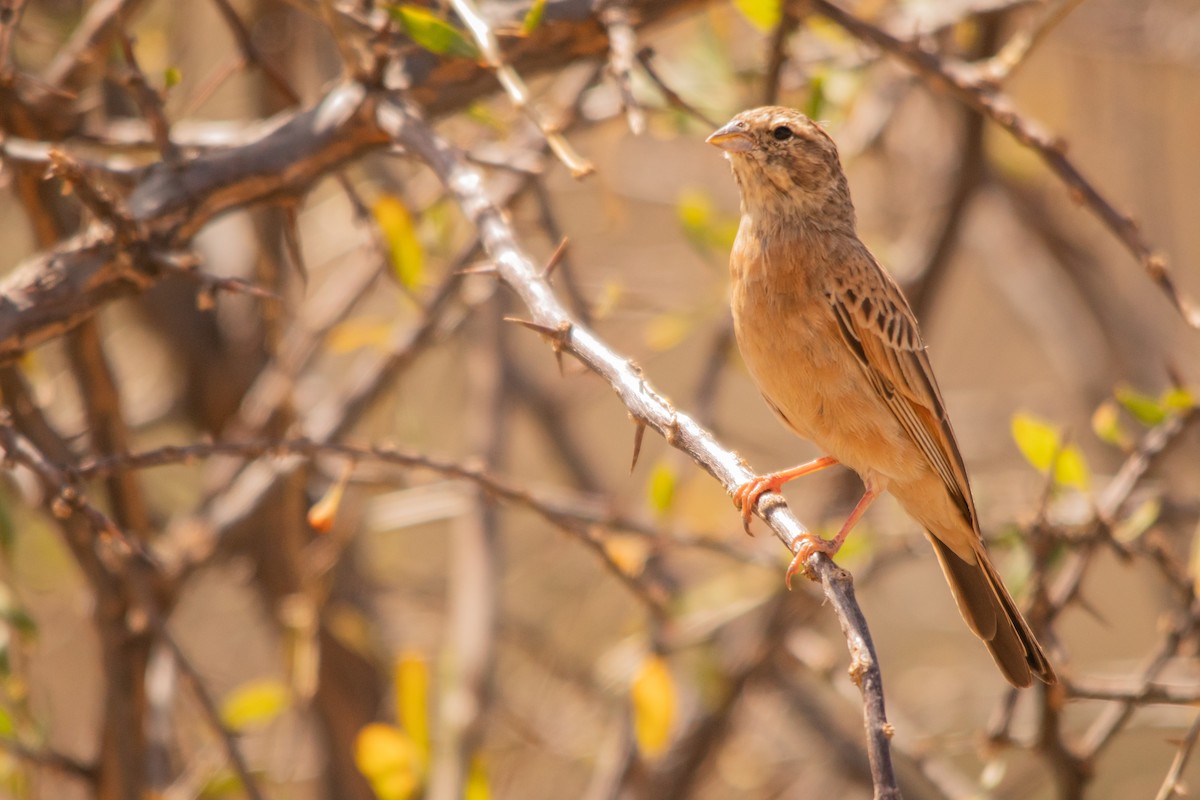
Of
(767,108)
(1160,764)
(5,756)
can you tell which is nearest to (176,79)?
(767,108)

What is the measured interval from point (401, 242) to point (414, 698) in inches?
54.6

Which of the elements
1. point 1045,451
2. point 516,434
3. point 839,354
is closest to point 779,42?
point 839,354

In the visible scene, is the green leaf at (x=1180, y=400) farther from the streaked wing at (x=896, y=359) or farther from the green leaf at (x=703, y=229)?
the green leaf at (x=703, y=229)

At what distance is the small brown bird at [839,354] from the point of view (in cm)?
344

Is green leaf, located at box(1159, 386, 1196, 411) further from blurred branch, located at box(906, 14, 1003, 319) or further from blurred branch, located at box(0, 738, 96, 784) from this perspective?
blurred branch, located at box(0, 738, 96, 784)

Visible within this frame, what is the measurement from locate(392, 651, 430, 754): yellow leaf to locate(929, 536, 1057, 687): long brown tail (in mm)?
1588

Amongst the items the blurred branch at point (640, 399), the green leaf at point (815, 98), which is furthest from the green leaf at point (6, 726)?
the green leaf at point (815, 98)

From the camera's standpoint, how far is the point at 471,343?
5.76m

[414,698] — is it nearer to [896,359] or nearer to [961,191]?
[896,359]

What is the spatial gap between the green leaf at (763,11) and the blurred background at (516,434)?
0.08 meters

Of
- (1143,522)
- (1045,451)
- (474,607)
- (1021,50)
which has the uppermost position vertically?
(1021,50)

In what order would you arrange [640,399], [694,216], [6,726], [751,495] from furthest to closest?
[694,216] → [6,726] → [751,495] → [640,399]

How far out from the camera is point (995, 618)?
3307 mm

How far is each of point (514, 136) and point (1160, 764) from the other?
559 centimetres
